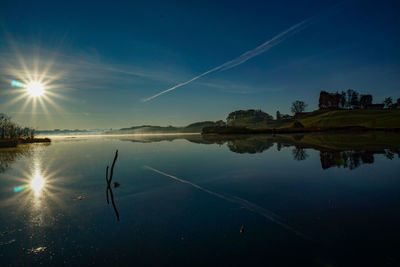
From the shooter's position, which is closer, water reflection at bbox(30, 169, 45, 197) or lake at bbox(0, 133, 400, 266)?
lake at bbox(0, 133, 400, 266)

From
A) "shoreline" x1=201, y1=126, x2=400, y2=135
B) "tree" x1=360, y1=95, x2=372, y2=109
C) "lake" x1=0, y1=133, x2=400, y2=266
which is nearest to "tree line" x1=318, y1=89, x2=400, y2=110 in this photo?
"tree" x1=360, y1=95, x2=372, y2=109

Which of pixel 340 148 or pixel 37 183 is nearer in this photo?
pixel 37 183

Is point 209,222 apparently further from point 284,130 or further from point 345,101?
point 345,101

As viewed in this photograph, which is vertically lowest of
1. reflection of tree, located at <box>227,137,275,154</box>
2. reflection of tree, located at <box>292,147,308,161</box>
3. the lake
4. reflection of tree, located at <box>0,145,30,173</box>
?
the lake

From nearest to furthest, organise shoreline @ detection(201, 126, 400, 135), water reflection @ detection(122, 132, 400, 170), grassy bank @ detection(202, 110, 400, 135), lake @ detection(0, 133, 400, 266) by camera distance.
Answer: lake @ detection(0, 133, 400, 266) → water reflection @ detection(122, 132, 400, 170) → shoreline @ detection(201, 126, 400, 135) → grassy bank @ detection(202, 110, 400, 135)

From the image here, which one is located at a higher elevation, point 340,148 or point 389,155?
point 340,148

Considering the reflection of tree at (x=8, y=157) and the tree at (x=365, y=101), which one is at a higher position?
the tree at (x=365, y=101)

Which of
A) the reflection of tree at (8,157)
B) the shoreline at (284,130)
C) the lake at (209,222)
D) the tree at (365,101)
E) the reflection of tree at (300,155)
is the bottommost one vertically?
the lake at (209,222)

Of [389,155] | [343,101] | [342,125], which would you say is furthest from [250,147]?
[343,101]

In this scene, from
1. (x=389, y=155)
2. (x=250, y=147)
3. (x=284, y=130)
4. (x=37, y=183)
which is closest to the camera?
(x=37, y=183)

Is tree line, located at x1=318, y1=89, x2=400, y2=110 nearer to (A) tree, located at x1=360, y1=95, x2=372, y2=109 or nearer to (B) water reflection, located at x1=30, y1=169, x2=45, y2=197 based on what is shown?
(A) tree, located at x1=360, y1=95, x2=372, y2=109

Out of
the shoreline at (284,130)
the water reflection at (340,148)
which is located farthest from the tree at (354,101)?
the water reflection at (340,148)

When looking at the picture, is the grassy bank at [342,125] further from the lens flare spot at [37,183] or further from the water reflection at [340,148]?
the lens flare spot at [37,183]

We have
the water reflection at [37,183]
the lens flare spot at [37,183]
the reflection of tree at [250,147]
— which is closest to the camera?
the water reflection at [37,183]
